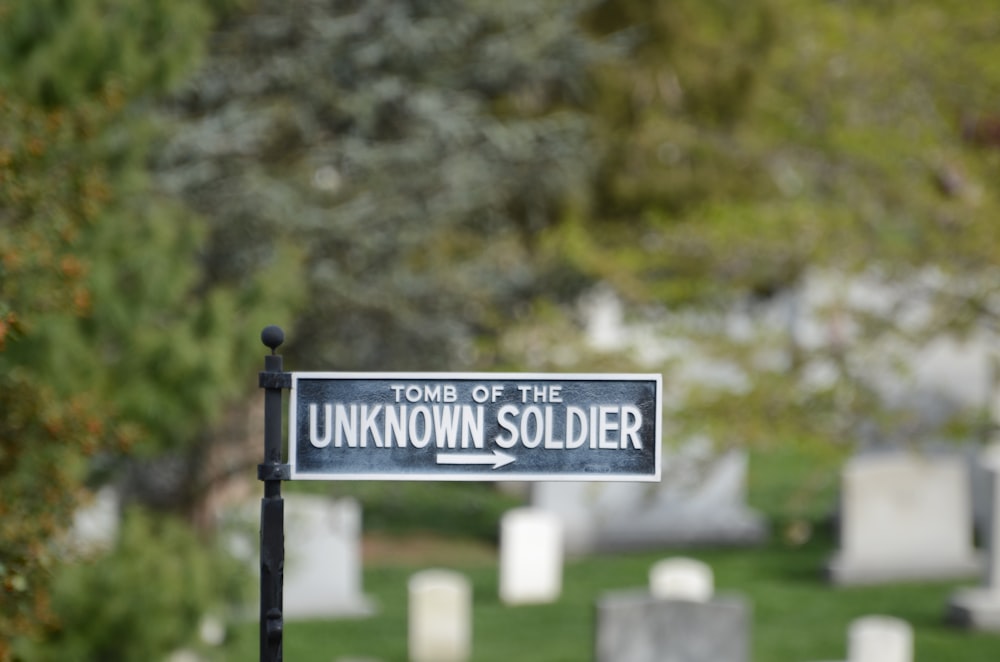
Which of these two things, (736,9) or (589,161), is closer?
(589,161)

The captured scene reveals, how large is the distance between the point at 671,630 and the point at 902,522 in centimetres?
596

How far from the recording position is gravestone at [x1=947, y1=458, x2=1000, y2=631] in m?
14.2

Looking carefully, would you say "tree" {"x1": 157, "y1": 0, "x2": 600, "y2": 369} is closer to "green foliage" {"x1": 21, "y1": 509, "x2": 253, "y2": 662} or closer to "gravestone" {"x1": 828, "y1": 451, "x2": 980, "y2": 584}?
A: "green foliage" {"x1": 21, "y1": 509, "x2": 253, "y2": 662}

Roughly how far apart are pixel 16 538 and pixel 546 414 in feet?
9.96

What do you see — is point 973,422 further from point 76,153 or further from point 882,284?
point 76,153

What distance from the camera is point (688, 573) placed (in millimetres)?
13242

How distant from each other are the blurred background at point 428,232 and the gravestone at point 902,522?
3.67 ft

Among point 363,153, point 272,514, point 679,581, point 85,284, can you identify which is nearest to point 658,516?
Answer: point 679,581

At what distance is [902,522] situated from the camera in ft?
53.2

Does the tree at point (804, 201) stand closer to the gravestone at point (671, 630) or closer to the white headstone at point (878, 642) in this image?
the gravestone at point (671, 630)

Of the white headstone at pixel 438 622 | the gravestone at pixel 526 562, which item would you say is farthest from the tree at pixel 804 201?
the white headstone at pixel 438 622

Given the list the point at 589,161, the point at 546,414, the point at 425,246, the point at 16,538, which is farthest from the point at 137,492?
the point at 546,414

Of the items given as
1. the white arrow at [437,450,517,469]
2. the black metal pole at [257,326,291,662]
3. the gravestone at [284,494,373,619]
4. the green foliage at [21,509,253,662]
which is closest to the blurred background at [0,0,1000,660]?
the green foliage at [21,509,253,662]

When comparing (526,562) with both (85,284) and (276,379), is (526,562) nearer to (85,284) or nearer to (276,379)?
(85,284)
